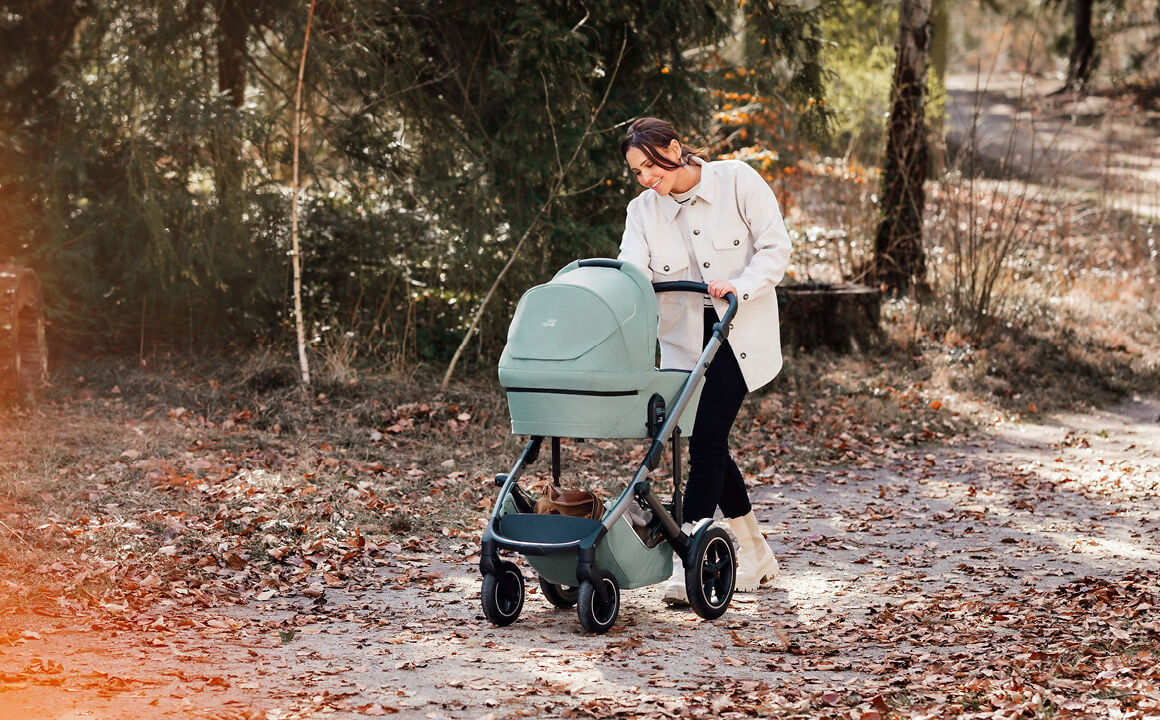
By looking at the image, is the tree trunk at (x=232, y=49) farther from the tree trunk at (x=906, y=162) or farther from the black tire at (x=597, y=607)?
the black tire at (x=597, y=607)

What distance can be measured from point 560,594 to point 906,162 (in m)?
8.96

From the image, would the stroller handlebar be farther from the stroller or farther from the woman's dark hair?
the woman's dark hair

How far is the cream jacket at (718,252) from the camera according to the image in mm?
4996

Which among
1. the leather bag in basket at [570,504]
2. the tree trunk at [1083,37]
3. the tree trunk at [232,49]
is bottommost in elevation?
the leather bag in basket at [570,504]

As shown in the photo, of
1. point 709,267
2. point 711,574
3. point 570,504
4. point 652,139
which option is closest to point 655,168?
point 652,139

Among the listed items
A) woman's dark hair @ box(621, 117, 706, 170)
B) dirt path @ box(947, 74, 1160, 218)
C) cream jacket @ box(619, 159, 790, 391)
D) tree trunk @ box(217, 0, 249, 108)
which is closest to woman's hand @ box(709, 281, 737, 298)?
cream jacket @ box(619, 159, 790, 391)

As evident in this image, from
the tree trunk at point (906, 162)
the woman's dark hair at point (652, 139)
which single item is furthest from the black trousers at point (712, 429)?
the tree trunk at point (906, 162)

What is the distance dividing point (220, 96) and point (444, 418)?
305cm

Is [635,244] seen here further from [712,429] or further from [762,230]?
[712,429]

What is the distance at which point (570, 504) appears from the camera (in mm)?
4840

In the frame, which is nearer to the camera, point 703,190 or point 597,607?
point 597,607

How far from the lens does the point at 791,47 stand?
10.2 m

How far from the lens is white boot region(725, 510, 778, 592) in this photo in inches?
215

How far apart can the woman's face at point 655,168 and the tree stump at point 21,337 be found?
5.48m
